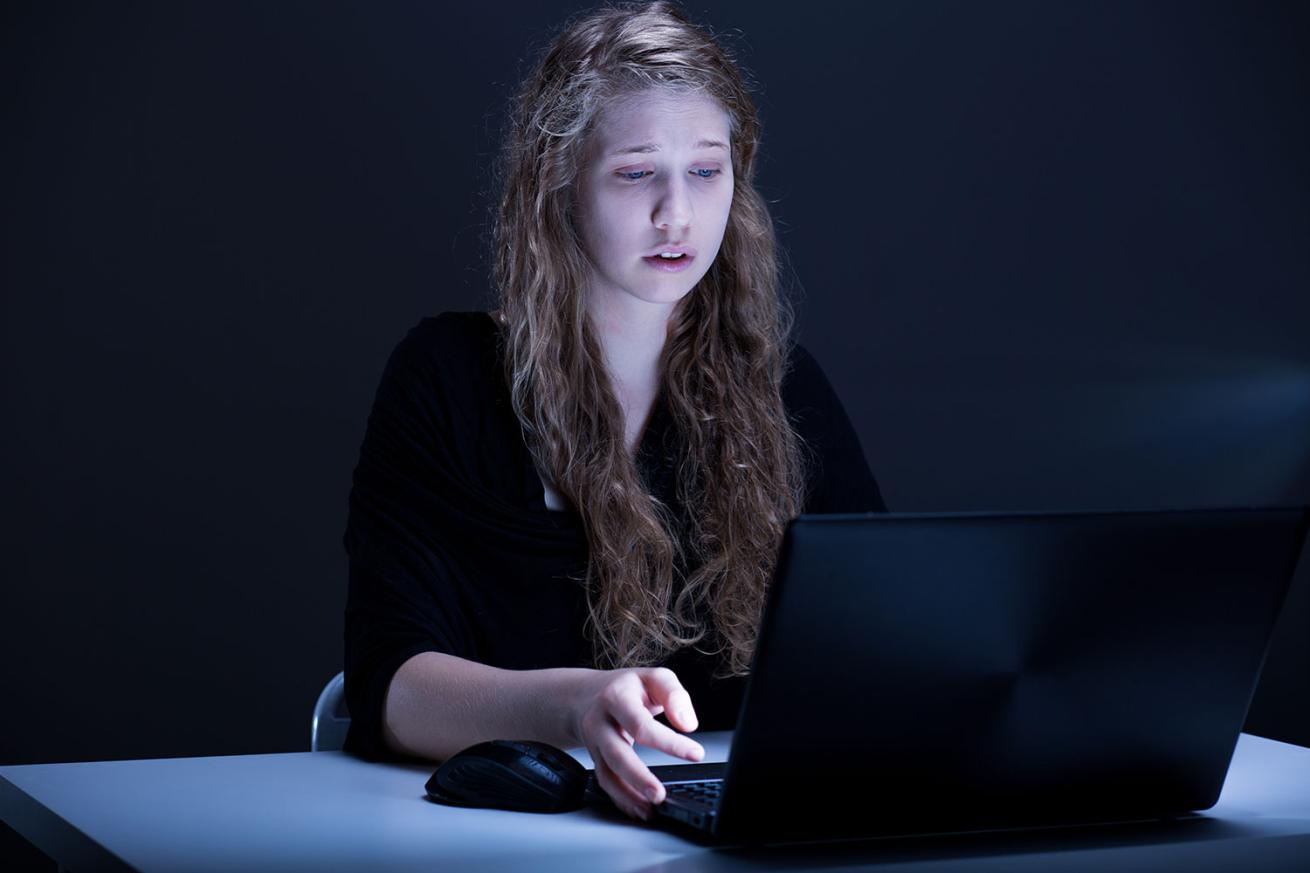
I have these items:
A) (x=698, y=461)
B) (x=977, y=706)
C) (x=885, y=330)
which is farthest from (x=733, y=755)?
(x=885, y=330)

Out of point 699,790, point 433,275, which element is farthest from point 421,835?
point 433,275

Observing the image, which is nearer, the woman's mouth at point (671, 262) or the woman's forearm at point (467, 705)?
the woman's forearm at point (467, 705)

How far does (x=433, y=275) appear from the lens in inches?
110

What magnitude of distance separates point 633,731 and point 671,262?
67 cm

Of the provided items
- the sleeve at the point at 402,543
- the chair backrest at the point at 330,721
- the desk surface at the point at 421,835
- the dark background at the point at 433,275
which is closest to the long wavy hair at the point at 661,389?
the sleeve at the point at 402,543

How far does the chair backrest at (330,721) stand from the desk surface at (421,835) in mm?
419

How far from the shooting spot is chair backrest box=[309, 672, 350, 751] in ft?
5.35

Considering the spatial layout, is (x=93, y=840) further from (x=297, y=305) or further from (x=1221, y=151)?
(x=1221, y=151)

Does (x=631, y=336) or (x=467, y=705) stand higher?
(x=631, y=336)

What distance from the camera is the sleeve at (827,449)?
1.87 m

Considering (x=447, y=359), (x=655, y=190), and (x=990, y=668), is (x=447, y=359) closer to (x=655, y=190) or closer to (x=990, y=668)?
(x=655, y=190)

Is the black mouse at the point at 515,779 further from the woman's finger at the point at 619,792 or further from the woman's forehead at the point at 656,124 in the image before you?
the woman's forehead at the point at 656,124

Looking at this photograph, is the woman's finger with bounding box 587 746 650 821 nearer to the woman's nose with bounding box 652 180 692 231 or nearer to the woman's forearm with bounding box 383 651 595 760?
the woman's forearm with bounding box 383 651 595 760

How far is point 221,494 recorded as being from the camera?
2678 mm
